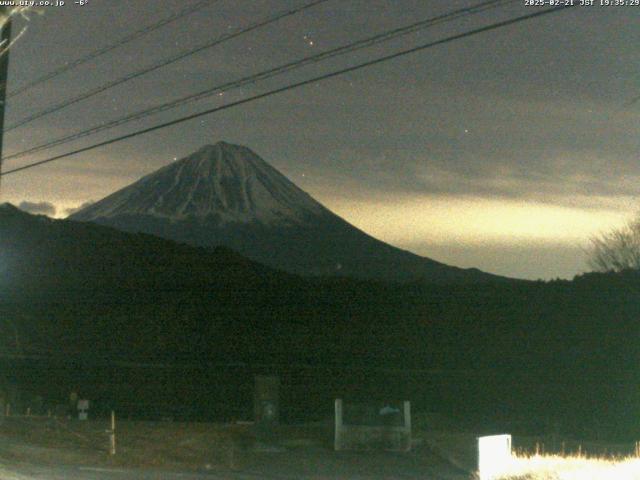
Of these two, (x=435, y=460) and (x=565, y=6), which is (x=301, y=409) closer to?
(x=435, y=460)

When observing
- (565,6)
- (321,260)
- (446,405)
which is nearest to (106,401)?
(446,405)

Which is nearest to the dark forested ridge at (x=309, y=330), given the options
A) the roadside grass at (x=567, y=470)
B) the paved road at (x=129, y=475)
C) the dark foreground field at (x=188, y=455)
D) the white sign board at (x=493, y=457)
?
the dark foreground field at (x=188, y=455)

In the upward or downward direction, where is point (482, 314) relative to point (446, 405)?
upward

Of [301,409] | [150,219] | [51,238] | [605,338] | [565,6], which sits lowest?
[301,409]

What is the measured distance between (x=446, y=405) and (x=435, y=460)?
3651 centimetres

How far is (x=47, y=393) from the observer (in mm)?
54250

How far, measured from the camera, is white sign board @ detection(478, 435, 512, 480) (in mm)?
14094

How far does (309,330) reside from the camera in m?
82.9

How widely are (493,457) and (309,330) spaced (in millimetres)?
68571

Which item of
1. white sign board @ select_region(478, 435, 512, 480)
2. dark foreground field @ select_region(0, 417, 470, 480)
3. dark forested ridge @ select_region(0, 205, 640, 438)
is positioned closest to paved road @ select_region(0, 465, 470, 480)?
dark foreground field @ select_region(0, 417, 470, 480)

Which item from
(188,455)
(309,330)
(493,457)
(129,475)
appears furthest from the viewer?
(309,330)

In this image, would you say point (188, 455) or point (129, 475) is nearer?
point (129, 475)

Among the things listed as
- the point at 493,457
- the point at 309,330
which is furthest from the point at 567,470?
the point at 309,330

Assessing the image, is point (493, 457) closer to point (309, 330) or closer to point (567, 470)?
point (567, 470)
